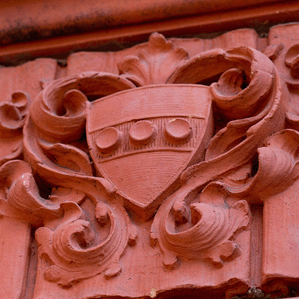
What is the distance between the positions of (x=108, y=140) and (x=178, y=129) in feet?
0.65

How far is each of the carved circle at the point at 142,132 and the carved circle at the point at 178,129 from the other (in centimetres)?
4

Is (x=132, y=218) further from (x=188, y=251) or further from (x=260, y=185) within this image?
(x=260, y=185)

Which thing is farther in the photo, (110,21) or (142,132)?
(110,21)

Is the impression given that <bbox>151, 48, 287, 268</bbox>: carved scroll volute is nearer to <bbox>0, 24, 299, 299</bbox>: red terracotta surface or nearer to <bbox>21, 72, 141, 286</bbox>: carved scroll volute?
<bbox>0, 24, 299, 299</bbox>: red terracotta surface

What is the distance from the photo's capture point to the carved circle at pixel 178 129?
1.83 metres

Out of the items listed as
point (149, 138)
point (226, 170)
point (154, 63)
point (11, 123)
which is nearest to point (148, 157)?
point (149, 138)

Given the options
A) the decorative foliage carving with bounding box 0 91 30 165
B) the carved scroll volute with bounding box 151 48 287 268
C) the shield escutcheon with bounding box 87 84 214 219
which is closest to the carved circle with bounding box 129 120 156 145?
the shield escutcheon with bounding box 87 84 214 219

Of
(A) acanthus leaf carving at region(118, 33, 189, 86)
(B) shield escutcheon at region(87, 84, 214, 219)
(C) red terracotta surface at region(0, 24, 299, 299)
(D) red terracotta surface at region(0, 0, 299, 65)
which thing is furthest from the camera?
(D) red terracotta surface at region(0, 0, 299, 65)

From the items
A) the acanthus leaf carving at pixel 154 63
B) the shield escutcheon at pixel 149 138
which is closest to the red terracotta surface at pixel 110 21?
the acanthus leaf carving at pixel 154 63

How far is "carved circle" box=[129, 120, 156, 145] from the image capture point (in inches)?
72.5

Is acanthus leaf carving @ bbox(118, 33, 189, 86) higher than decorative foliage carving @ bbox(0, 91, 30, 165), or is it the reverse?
acanthus leaf carving @ bbox(118, 33, 189, 86)

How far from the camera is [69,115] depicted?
6.79 feet

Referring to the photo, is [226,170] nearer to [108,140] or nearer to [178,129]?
[178,129]

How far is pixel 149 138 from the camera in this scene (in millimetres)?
1842
